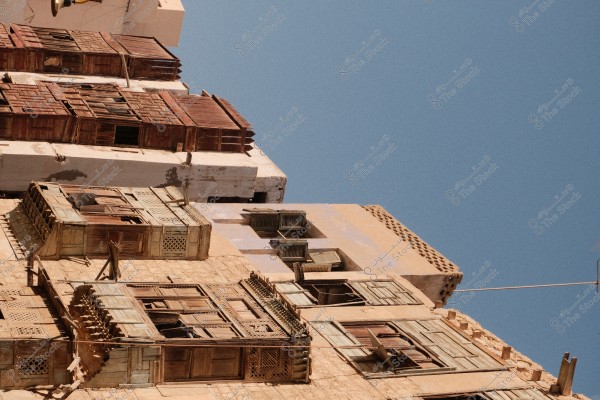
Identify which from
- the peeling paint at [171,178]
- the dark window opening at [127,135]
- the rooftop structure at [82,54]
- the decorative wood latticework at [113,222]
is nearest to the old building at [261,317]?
the decorative wood latticework at [113,222]

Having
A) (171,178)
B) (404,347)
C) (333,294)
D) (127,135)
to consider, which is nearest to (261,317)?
(404,347)

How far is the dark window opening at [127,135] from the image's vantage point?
52.3m

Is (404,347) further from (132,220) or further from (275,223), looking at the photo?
(275,223)

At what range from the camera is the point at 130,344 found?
3575 centimetres

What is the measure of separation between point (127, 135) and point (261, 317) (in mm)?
14853

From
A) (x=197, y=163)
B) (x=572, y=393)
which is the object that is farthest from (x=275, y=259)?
(x=572, y=393)

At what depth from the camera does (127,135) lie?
52.5 m

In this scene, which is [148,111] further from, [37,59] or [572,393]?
[572,393]

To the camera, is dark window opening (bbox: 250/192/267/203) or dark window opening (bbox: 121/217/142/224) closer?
dark window opening (bbox: 121/217/142/224)

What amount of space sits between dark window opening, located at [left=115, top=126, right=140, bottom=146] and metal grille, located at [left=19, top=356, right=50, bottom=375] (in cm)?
1875

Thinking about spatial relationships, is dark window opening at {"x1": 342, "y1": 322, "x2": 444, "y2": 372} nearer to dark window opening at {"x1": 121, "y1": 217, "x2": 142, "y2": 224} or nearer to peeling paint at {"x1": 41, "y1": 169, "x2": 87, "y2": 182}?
dark window opening at {"x1": 121, "y1": 217, "x2": 142, "y2": 224}

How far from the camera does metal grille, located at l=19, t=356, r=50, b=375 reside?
34.4 m

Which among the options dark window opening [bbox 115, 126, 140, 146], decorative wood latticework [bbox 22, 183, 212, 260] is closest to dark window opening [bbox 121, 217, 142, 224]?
decorative wood latticework [bbox 22, 183, 212, 260]

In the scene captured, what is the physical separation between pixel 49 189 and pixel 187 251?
5165mm
